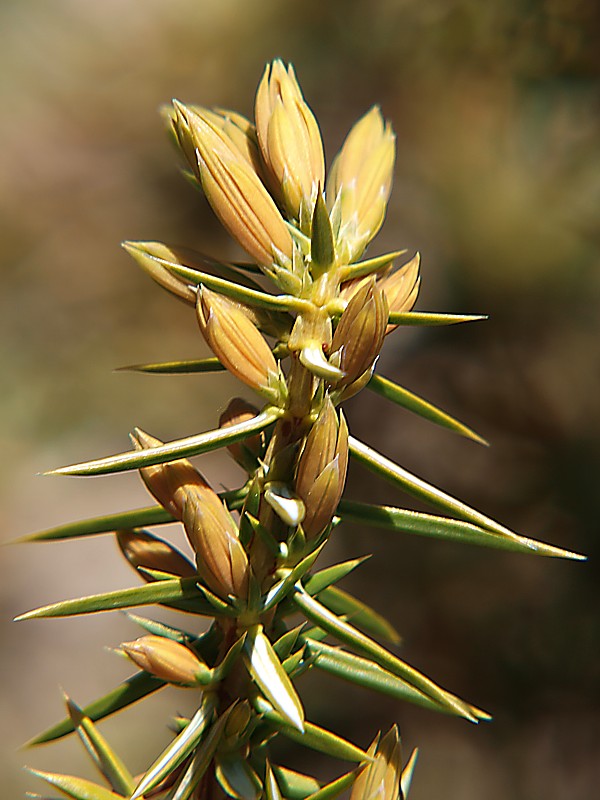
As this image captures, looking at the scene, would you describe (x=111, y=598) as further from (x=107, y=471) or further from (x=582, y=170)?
(x=582, y=170)

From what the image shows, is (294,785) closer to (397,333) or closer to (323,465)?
(323,465)

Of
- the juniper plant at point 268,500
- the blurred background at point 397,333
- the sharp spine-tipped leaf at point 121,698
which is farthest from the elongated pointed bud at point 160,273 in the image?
the blurred background at point 397,333

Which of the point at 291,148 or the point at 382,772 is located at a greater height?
the point at 291,148

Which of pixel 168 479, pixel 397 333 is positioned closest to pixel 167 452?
pixel 168 479

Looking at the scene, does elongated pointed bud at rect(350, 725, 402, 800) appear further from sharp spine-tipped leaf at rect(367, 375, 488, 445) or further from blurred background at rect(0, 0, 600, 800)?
blurred background at rect(0, 0, 600, 800)

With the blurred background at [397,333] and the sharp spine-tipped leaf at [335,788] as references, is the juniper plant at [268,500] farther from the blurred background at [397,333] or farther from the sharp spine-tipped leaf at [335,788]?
the blurred background at [397,333]

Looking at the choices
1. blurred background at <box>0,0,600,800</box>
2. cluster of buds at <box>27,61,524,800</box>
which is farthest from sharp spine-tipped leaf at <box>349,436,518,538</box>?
blurred background at <box>0,0,600,800</box>
